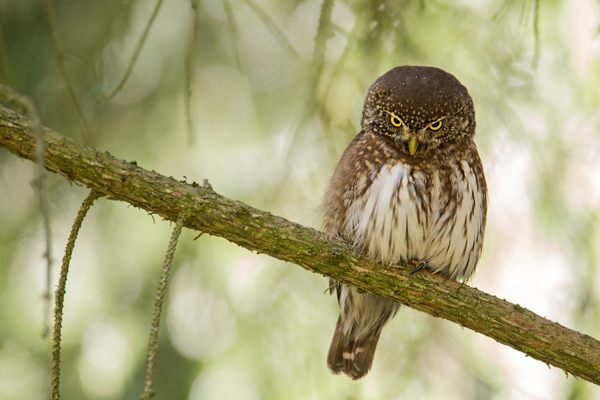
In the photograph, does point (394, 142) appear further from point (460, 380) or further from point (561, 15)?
point (460, 380)

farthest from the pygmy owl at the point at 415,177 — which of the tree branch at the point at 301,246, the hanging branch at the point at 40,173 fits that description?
the hanging branch at the point at 40,173

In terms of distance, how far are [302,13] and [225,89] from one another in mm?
551

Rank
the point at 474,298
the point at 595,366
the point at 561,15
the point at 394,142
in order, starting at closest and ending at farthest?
the point at 595,366
the point at 474,298
the point at 394,142
the point at 561,15

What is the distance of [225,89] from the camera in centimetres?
280

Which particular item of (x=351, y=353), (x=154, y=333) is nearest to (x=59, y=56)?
(x=154, y=333)

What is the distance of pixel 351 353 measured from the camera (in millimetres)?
2902

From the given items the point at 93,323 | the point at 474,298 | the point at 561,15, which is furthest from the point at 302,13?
the point at 93,323

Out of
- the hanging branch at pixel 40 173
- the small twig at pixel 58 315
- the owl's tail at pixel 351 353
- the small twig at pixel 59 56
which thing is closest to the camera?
the hanging branch at pixel 40 173

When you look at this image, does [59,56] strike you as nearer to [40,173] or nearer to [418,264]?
[40,173]

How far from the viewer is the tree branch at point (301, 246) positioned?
1.71 metres

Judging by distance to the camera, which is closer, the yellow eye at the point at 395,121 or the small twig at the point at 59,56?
the small twig at the point at 59,56

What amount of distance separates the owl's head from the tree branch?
0.58m

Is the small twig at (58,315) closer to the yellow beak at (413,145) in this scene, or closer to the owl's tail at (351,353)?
the yellow beak at (413,145)

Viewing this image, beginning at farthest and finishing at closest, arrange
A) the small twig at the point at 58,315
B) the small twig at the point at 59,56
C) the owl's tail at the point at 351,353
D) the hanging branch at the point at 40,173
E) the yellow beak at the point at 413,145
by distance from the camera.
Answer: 1. the owl's tail at the point at 351,353
2. the yellow beak at the point at 413,145
3. the small twig at the point at 59,56
4. the small twig at the point at 58,315
5. the hanging branch at the point at 40,173
